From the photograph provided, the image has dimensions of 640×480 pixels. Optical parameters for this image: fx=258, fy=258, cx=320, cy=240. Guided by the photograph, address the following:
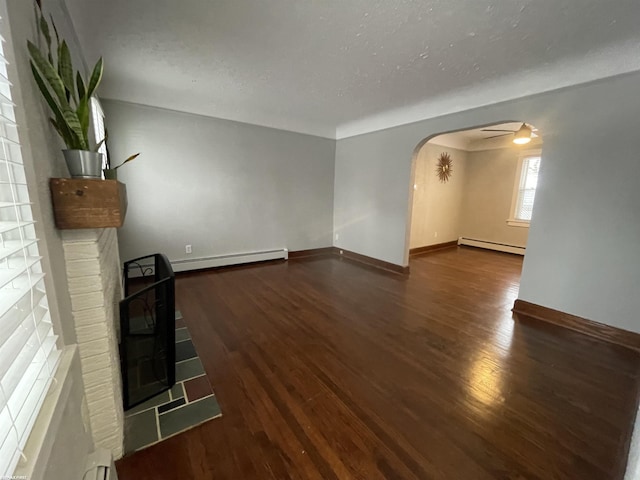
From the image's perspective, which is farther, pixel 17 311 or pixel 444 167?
pixel 444 167

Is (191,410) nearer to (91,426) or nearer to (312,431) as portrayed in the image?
(91,426)

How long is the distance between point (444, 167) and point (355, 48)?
4342 millimetres

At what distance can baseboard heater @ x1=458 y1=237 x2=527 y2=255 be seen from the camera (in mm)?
5520

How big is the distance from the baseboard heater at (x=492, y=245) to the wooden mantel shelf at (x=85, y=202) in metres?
6.58

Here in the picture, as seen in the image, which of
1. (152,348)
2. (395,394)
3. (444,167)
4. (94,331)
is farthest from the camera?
(444,167)

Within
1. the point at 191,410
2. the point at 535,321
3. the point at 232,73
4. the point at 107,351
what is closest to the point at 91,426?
the point at 107,351

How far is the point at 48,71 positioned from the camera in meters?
0.86

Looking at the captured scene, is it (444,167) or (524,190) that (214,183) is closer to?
(444,167)

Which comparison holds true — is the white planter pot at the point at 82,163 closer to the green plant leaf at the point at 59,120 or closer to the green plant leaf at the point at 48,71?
the green plant leaf at the point at 59,120

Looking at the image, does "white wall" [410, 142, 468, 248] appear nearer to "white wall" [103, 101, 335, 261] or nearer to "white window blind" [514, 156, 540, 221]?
"white window blind" [514, 156, 540, 221]

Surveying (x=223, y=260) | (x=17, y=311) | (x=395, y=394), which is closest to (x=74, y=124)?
(x=17, y=311)

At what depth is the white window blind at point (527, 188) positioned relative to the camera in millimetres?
5316

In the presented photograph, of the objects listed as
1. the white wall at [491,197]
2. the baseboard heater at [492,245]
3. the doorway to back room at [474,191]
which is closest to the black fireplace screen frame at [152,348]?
the doorway to back room at [474,191]

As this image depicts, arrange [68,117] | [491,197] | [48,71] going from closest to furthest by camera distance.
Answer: [48,71] < [68,117] < [491,197]
